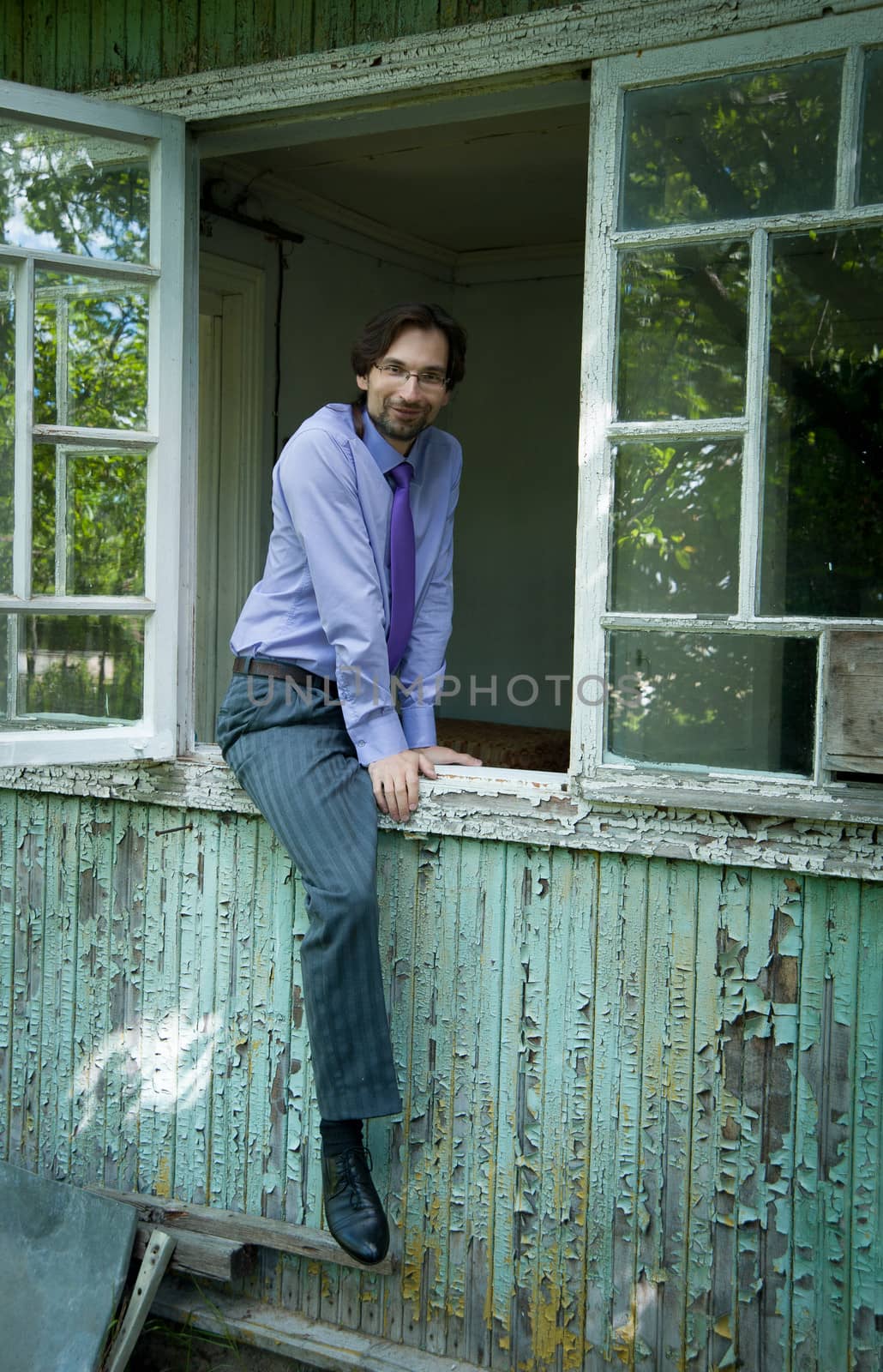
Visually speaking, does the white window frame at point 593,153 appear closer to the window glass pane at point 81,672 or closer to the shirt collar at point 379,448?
the window glass pane at point 81,672

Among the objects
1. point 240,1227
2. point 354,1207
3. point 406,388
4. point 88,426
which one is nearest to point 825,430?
point 406,388

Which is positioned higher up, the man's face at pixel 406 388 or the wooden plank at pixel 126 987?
the man's face at pixel 406 388

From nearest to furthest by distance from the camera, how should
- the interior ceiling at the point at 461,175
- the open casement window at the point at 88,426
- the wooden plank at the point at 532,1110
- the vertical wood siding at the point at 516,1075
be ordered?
the vertical wood siding at the point at 516,1075
the wooden plank at the point at 532,1110
the open casement window at the point at 88,426
the interior ceiling at the point at 461,175

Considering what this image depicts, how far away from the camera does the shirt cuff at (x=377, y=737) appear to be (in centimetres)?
247

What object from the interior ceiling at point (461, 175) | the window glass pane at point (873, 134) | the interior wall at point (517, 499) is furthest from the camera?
the interior wall at point (517, 499)

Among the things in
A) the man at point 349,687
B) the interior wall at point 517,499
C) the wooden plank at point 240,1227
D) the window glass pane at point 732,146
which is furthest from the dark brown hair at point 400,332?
the interior wall at point 517,499

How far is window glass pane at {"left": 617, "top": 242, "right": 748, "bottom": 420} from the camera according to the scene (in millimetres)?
2262

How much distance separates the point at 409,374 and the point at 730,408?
27.4 inches

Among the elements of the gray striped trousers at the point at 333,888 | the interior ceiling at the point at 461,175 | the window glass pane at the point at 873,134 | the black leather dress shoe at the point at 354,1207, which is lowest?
the black leather dress shoe at the point at 354,1207

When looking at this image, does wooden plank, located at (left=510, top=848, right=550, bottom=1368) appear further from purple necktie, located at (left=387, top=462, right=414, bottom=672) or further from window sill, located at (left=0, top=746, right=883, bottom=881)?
purple necktie, located at (left=387, top=462, right=414, bottom=672)

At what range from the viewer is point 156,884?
9.62 ft

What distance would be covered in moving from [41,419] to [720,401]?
1519 millimetres

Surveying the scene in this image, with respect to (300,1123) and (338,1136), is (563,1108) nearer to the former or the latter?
(338,1136)

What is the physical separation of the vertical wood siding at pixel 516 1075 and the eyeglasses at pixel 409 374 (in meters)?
0.99
